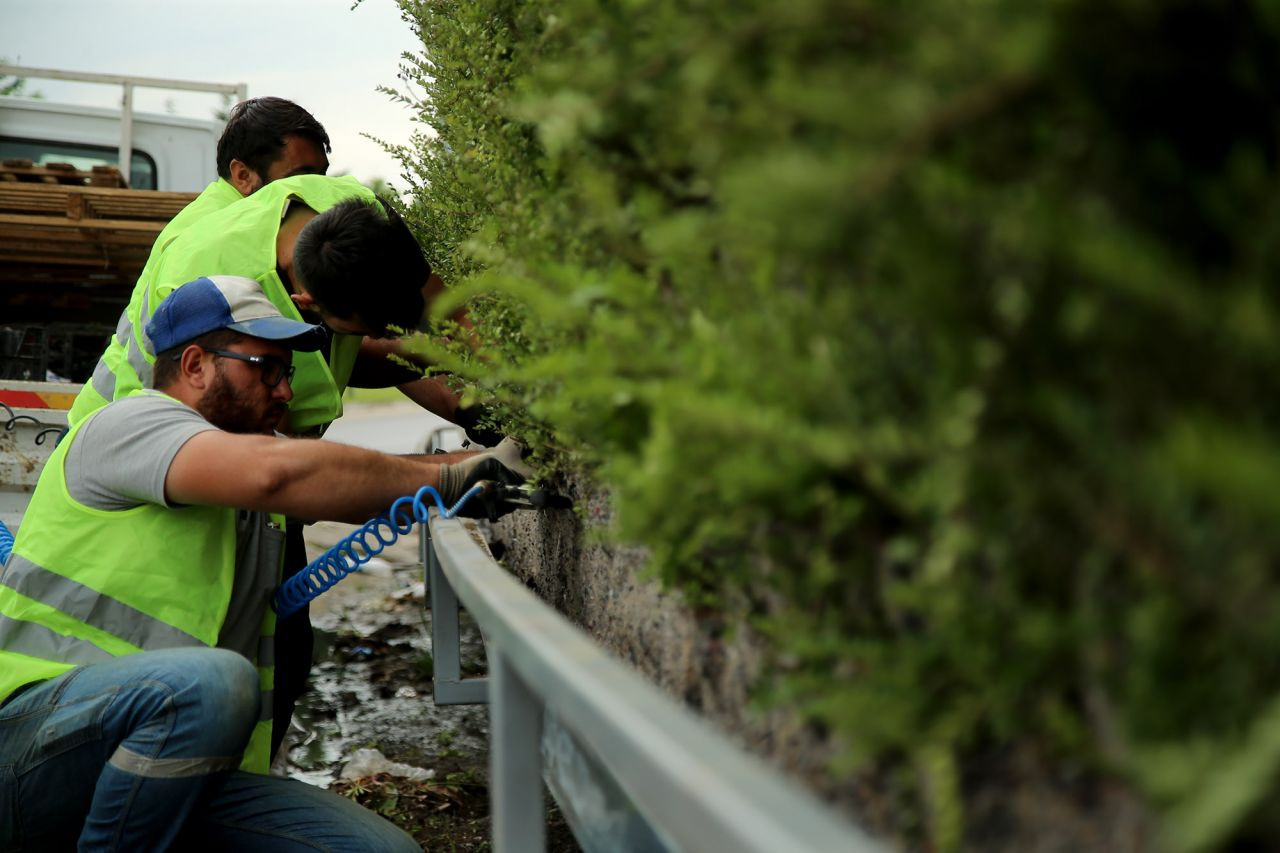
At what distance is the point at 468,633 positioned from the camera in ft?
24.3

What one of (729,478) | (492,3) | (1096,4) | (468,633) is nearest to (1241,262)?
(1096,4)

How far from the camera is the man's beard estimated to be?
3.54 meters

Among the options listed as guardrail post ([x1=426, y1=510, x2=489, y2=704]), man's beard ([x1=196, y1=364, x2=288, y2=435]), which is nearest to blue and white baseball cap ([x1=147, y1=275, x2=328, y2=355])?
man's beard ([x1=196, y1=364, x2=288, y2=435])

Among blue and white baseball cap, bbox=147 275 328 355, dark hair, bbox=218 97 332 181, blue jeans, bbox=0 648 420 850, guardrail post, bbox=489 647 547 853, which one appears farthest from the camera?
dark hair, bbox=218 97 332 181

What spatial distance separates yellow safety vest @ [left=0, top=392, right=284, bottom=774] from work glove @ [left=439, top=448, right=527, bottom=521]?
2.33 feet

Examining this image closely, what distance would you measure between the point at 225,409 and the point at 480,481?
2.76 ft

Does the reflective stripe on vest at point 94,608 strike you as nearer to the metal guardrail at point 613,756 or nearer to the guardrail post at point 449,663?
the guardrail post at point 449,663

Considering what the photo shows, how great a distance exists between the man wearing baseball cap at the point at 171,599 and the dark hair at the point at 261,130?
1664 millimetres


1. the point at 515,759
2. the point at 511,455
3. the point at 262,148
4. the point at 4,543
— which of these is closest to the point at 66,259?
the point at 262,148

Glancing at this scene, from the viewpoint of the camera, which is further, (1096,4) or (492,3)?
(492,3)

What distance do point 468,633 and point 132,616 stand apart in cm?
420

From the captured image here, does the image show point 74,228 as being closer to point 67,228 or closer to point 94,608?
point 67,228

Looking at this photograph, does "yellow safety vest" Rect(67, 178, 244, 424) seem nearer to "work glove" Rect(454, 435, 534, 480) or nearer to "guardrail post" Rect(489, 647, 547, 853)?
"work glove" Rect(454, 435, 534, 480)

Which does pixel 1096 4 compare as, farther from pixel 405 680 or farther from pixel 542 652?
pixel 405 680
